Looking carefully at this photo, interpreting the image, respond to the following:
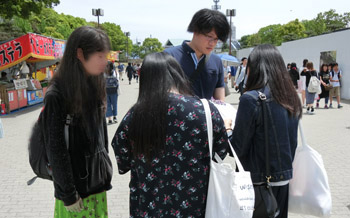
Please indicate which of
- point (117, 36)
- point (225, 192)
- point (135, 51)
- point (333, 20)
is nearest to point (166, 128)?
point (225, 192)

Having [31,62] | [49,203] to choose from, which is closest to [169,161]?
[49,203]

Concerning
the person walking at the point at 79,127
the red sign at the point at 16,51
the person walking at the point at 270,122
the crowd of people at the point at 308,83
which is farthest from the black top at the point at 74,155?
the red sign at the point at 16,51

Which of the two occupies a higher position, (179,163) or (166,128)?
(166,128)

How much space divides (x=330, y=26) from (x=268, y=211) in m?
41.1

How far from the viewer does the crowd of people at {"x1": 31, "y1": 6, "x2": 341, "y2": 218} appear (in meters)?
1.54

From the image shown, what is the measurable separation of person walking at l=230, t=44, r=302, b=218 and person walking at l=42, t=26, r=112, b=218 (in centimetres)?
91

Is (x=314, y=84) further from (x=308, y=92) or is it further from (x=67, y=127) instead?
(x=67, y=127)

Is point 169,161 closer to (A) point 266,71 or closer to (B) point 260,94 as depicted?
(B) point 260,94

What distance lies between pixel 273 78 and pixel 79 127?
1.29 metres

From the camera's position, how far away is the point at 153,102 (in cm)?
151

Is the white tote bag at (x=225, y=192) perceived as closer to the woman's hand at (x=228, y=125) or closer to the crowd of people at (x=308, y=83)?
the woman's hand at (x=228, y=125)

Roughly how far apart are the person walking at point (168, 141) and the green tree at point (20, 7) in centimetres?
1524

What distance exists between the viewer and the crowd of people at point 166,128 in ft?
5.05

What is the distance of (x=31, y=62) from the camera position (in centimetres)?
1539
